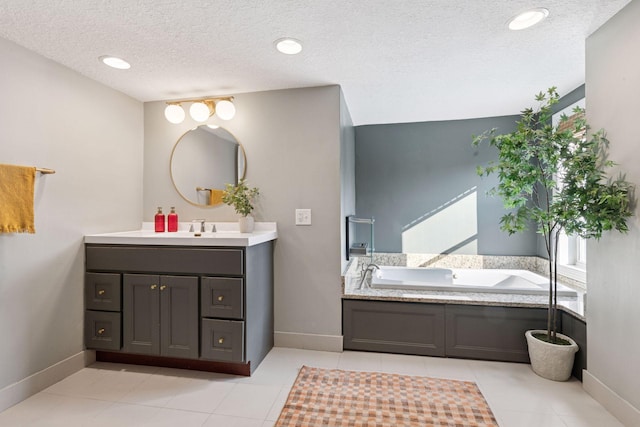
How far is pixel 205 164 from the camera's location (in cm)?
271

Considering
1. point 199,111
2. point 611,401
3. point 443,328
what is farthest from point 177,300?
point 611,401

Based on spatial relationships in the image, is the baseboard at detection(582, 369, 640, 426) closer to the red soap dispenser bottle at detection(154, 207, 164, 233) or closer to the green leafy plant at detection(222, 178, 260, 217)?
the green leafy plant at detection(222, 178, 260, 217)

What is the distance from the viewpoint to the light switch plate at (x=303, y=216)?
99.7 inches

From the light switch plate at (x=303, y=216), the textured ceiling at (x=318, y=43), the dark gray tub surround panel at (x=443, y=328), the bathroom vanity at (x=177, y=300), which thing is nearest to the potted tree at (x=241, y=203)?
the bathroom vanity at (x=177, y=300)

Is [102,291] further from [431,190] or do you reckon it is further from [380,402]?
[431,190]

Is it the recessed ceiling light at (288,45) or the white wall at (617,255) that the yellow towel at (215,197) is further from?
the white wall at (617,255)

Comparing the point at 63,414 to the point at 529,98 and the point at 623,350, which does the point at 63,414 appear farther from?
the point at 529,98

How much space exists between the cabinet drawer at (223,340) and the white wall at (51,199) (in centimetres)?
97

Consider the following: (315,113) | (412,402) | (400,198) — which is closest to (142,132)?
(315,113)

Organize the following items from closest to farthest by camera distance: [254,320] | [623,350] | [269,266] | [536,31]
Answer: [623,350]
[536,31]
[254,320]
[269,266]

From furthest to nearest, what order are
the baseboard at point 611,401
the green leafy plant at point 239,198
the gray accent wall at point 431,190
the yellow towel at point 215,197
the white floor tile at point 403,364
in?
the gray accent wall at point 431,190 < the yellow towel at point 215,197 < the green leafy plant at point 239,198 < the white floor tile at point 403,364 < the baseboard at point 611,401

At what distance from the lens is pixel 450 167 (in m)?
3.49

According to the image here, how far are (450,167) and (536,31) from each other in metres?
1.80

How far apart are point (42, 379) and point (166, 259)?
101cm
